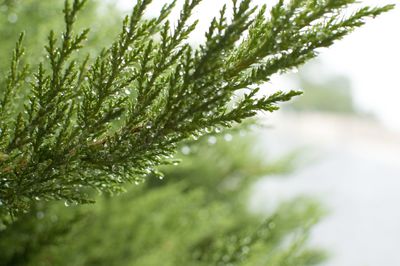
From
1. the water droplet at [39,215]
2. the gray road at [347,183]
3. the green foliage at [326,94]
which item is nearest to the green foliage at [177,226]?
the water droplet at [39,215]

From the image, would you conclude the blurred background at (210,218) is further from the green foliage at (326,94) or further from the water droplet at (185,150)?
the green foliage at (326,94)

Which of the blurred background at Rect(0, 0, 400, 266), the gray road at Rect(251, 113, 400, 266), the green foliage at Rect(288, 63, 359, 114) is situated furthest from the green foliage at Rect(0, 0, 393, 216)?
the green foliage at Rect(288, 63, 359, 114)

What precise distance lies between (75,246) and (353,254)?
5230mm

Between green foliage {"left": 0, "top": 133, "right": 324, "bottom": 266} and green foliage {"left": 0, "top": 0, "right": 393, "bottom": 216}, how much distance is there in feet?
1.92

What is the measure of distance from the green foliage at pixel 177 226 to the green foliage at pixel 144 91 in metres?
0.58

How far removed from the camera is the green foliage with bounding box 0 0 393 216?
0.84m

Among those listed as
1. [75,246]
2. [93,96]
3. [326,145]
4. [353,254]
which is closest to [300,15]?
[93,96]

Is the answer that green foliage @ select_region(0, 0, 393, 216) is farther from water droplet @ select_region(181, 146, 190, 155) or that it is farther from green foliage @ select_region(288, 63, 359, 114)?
green foliage @ select_region(288, 63, 359, 114)

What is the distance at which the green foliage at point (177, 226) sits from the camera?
1578 millimetres

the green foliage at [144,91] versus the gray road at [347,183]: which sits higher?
the gray road at [347,183]

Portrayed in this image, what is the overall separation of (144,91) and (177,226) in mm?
1429

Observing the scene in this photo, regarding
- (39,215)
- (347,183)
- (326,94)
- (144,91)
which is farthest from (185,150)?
(326,94)

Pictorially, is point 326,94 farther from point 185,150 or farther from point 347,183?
point 185,150

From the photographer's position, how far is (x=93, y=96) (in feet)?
2.94
